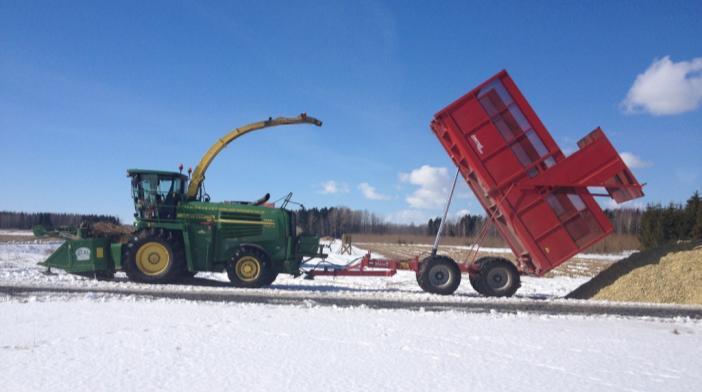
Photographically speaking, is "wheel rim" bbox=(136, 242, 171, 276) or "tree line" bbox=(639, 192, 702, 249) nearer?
"wheel rim" bbox=(136, 242, 171, 276)

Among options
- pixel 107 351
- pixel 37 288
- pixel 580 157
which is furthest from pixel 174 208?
pixel 580 157

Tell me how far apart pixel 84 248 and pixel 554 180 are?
1086 centimetres

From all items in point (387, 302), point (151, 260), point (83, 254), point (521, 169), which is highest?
point (521, 169)

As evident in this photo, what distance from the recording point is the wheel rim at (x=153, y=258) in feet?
39.8

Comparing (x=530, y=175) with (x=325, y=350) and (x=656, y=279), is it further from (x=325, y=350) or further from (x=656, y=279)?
(x=325, y=350)

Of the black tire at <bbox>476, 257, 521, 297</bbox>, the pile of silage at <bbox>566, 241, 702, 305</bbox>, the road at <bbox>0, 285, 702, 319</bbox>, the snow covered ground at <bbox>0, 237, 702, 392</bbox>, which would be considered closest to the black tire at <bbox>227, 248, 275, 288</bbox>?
the road at <bbox>0, 285, 702, 319</bbox>

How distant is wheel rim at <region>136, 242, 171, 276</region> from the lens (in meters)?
12.1

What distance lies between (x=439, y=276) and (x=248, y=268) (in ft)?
14.6

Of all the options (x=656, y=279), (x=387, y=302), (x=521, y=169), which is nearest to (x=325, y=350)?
(x=387, y=302)

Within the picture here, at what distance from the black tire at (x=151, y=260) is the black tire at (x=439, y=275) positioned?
5.70 metres

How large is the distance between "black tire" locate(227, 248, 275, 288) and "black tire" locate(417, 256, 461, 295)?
363cm

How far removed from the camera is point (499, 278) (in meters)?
12.2

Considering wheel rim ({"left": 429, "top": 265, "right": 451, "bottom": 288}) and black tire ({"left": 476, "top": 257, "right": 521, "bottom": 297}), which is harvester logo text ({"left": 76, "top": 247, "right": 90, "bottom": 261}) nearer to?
wheel rim ({"left": 429, "top": 265, "right": 451, "bottom": 288})

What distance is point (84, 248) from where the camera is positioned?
12234mm
